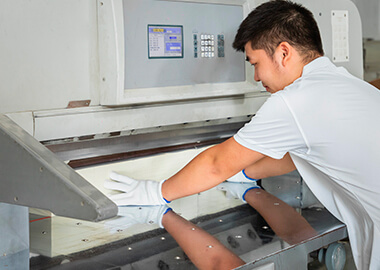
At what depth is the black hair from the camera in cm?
157

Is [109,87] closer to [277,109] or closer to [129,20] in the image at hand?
[129,20]

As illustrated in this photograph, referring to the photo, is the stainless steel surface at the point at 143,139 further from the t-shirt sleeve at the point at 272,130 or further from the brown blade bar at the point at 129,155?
the t-shirt sleeve at the point at 272,130

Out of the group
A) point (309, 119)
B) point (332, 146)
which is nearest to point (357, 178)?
point (332, 146)

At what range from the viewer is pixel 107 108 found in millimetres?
1602

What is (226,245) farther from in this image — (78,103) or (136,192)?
(78,103)

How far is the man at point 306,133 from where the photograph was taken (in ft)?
4.75

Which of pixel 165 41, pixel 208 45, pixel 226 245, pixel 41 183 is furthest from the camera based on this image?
pixel 208 45

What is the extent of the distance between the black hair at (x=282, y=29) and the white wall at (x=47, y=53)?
0.51 meters

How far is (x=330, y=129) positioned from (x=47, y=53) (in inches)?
33.2

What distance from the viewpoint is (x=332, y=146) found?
1.48m

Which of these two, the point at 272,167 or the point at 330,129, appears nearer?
the point at 330,129

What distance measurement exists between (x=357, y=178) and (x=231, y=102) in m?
0.64

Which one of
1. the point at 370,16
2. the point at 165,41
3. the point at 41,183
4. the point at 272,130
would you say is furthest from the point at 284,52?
the point at 370,16

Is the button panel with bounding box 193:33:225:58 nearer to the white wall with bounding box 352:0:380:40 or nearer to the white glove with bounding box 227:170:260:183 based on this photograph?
the white glove with bounding box 227:170:260:183
